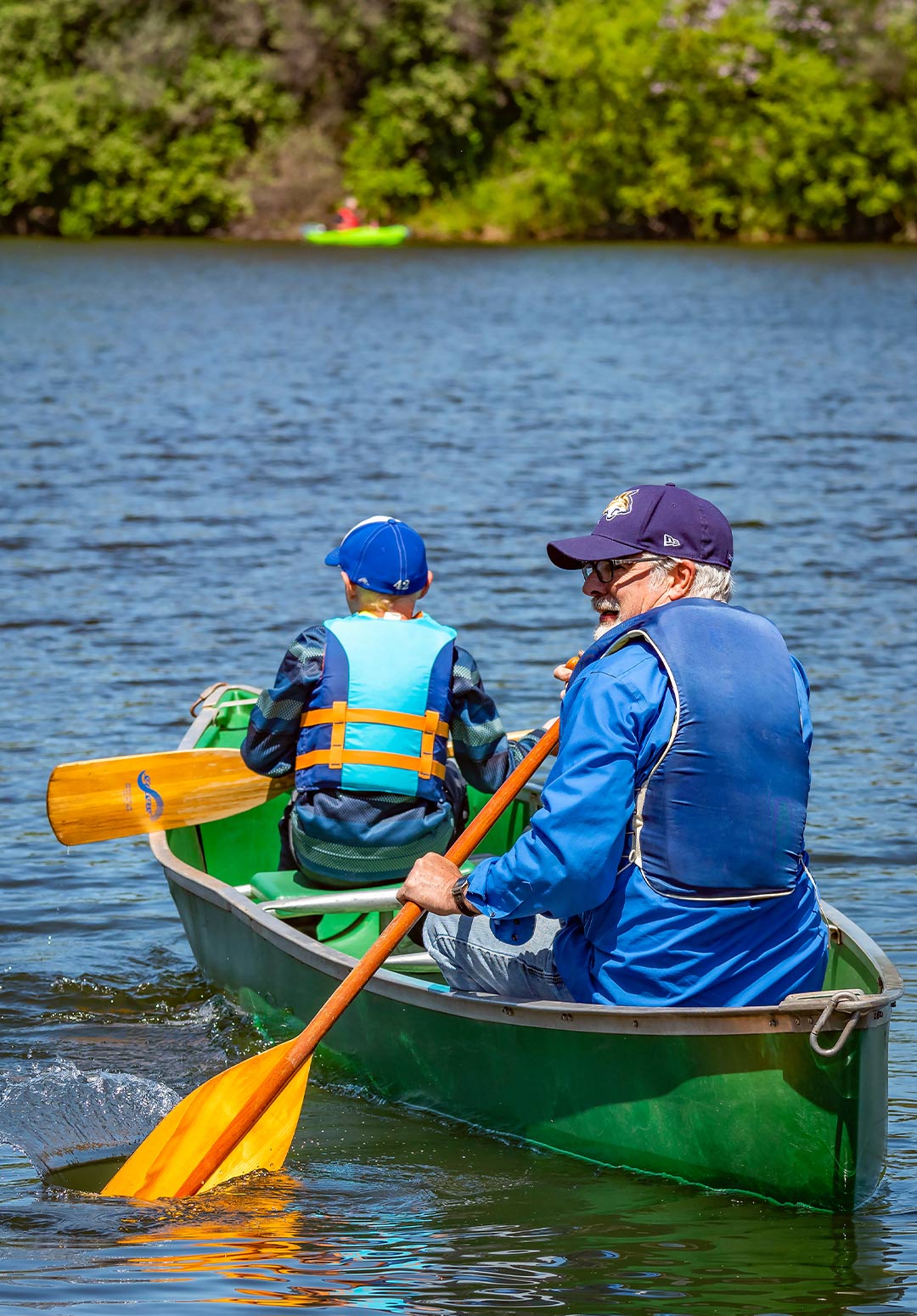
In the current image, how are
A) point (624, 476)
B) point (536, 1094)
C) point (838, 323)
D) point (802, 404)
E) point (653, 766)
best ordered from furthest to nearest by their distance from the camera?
point (838, 323) < point (802, 404) < point (624, 476) < point (536, 1094) < point (653, 766)

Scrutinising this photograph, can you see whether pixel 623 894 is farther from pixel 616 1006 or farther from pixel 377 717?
pixel 377 717

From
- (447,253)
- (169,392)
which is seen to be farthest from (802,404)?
(447,253)

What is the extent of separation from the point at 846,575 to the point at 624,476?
419cm

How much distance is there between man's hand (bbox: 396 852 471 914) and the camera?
14.6 ft

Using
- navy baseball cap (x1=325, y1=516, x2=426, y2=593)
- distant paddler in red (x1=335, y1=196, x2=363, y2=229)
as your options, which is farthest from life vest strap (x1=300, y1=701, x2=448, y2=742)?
distant paddler in red (x1=335, y1=196, x2=363, y2=229)

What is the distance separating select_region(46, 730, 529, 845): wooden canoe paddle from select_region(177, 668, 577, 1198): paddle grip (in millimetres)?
1790

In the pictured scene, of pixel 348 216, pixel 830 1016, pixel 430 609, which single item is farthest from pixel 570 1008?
pixel 348 216

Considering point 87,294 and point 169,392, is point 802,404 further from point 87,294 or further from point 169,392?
point 87,294

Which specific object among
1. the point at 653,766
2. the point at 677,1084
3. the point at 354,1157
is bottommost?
→ the point at 354,1157

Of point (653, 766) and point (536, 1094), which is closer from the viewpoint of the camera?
point (653, 766)

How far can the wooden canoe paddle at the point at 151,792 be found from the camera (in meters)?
6.57

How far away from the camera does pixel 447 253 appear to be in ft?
156

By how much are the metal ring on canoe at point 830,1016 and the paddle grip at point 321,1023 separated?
1.01 m

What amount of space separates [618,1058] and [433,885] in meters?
0.58
